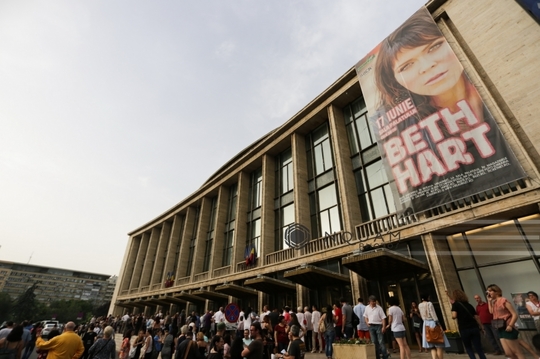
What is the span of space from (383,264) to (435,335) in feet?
17.2

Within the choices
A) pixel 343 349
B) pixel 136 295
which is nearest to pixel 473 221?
pixel 343 349

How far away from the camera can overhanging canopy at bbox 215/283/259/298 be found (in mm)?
19594

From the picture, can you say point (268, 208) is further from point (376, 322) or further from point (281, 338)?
point (376, 322)

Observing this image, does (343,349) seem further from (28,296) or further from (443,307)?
(28,296)

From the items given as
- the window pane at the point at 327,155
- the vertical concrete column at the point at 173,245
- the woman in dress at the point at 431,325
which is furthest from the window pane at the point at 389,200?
the vertical concrete column at the point at 173,245

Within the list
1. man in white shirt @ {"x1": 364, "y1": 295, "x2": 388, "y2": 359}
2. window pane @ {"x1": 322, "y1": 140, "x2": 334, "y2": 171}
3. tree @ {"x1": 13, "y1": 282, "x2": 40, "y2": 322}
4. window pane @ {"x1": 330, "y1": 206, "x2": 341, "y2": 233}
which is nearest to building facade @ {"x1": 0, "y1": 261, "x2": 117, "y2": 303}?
tree @ {"x1": 13, "y1": 282, "x2": 40, "y2": 322}

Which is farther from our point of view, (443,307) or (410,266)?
(410,266)

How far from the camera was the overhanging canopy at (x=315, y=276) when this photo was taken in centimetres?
1380

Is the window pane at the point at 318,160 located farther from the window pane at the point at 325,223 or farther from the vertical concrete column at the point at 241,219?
the vertical concrete column at the point at 241,219

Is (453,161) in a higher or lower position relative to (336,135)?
lower

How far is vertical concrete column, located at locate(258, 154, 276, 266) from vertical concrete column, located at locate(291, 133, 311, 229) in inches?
146

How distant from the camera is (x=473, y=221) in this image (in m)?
10.7

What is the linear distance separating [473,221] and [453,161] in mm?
2596

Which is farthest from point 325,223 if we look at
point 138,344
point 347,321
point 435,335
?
point 138,344
